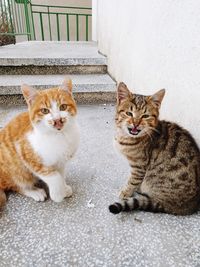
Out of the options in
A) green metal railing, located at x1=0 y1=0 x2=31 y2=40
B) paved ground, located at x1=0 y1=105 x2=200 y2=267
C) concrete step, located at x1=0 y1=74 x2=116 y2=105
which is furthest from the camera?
green metal railing, located at x1=0 y1=0 x2=31 y2=40

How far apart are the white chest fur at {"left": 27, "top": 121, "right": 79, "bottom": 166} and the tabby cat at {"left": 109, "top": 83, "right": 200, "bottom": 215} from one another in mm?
279

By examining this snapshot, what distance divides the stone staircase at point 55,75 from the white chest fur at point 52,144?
58.0 inches

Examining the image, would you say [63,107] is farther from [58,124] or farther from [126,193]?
[126,193]

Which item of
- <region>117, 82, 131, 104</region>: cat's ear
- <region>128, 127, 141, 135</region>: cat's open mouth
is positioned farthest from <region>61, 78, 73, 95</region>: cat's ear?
<region>128, 127, 141, 135</region>: cat's open mouth

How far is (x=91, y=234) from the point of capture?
100 centimetres

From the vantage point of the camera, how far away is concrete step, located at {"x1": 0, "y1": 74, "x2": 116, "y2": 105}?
2.43m

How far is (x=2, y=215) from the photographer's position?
1.10 m

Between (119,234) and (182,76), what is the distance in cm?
91

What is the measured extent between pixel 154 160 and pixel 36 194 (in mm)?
649

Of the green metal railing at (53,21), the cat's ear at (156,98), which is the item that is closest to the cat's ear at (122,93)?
the cat's ear at (156,98)

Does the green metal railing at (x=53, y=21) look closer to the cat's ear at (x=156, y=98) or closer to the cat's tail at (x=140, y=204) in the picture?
the cat's ear at (x=156, y=98)

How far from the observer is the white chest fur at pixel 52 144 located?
41.9 inches

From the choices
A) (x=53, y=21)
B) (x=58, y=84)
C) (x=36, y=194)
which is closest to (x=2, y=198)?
(x=36, y=194)

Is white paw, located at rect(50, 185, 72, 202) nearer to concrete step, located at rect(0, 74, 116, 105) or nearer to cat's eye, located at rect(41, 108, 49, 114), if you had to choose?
cat's eye, located at rect(41, 108, 49, 114)
